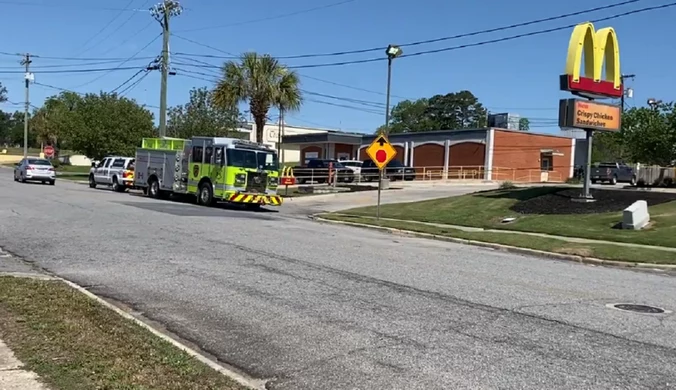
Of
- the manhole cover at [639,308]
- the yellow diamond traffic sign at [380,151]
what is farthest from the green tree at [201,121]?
the manhole cover at [639,308]

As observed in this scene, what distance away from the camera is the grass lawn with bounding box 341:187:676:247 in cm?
1898

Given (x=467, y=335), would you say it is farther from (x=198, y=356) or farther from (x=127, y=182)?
(x=127, y=182)

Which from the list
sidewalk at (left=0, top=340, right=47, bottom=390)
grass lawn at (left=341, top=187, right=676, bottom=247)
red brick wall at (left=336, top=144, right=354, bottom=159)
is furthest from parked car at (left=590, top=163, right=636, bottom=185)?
sidewalk at (left=0, top=340, right=47, bottom=390)

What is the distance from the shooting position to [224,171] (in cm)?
2606

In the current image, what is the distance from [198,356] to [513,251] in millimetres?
12472

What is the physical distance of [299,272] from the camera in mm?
10492

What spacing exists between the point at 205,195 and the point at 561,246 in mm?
Result: 15283

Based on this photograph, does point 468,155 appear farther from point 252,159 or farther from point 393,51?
point 252,159

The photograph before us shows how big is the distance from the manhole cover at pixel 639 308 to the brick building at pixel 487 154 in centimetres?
4280

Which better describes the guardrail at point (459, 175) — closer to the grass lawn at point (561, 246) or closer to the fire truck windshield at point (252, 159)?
the fire truck windshield at point (252, 159)

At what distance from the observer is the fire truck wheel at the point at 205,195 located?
2683 centimetres

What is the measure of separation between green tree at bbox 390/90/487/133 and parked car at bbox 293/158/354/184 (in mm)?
97903

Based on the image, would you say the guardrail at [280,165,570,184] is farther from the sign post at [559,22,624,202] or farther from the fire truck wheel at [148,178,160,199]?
the sign post at [559,22,624,202]

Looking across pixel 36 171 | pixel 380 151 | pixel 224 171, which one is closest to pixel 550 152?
pixel 380 151
